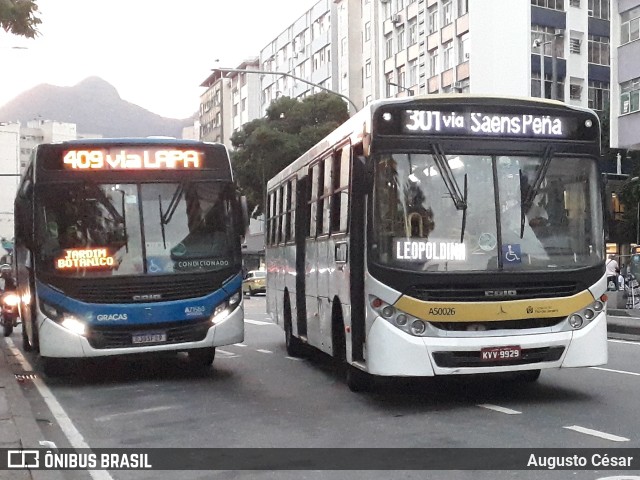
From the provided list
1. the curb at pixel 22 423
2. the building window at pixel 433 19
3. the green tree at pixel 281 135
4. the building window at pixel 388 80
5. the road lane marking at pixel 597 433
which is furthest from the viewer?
the building window at pixel 388 80

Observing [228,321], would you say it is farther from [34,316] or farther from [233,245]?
[34,316]

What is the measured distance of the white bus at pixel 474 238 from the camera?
32.3 feet

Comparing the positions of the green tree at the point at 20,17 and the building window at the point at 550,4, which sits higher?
the building window at the point at 550,4

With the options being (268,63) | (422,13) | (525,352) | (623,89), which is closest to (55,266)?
(525,352)

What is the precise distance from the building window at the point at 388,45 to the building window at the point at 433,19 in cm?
679

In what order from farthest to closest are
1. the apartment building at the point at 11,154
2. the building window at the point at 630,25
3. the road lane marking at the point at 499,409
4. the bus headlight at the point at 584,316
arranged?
the apartment building at the point at 11,154, the building window at the point at 630,25, the bus headlight at the point at 584,316, the road lane marking at the point at 499,409

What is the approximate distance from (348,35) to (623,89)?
3695cm

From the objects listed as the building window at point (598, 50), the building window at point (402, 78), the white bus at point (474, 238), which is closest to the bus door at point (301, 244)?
the white bus at point (474, 238)

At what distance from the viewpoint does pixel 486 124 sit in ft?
33.7

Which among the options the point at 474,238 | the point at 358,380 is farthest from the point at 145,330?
the point at 474,238

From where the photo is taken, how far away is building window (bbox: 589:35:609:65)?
184 feet

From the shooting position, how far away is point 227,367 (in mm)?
15109

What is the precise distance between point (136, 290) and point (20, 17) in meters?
4.05

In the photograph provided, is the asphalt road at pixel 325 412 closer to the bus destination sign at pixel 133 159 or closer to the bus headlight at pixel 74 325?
the bus headlight at pixel 74 325
